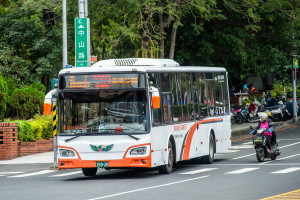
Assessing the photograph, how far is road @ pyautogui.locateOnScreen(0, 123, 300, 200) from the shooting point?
42.9ft

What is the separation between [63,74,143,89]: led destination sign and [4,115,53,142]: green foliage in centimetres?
876

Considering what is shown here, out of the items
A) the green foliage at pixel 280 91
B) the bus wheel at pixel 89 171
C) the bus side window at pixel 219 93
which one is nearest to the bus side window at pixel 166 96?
the bus wheel at pixel 89 171

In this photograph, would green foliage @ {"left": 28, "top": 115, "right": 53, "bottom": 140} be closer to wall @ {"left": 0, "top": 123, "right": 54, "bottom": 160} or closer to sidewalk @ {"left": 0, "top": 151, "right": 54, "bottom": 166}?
wall @ {"left": 0, "top": 123, "right": 54, "bottom": 160}

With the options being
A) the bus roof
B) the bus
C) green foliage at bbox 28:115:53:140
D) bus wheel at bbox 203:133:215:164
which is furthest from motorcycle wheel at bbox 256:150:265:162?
green foliage at bbox 28:115:53:140

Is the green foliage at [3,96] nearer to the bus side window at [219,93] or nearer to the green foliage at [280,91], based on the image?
the bus side window at [219,93]

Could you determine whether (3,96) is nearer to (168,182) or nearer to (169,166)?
(169,166)

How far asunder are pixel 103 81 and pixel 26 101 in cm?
1321

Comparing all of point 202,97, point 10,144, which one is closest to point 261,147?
point 202,97

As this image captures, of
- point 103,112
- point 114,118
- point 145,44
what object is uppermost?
point 145,44

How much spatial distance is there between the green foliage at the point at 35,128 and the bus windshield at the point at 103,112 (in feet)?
28.3

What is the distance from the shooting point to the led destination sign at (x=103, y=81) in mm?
16438

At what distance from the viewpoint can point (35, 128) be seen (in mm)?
25781

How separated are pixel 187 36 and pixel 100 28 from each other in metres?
4.57

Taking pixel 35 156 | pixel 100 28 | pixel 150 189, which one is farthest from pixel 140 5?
pixel 150 189
